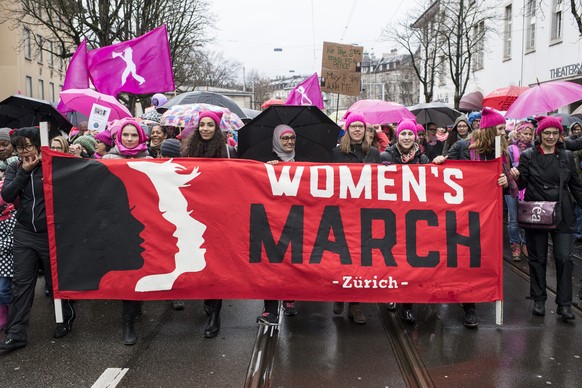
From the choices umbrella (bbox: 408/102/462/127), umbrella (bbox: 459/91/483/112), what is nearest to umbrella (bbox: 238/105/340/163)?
umbrella (bbox: 408/102/462/127)

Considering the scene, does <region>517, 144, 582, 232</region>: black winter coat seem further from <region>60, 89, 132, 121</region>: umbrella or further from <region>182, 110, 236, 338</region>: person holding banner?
<region>60, 89, 132, 121</region>: umbrella

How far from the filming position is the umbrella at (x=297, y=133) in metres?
5.93

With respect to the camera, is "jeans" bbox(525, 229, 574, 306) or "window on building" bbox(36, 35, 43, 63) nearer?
"jeans" bbox(525, 229, 574, 306)

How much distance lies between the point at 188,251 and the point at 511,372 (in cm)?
281

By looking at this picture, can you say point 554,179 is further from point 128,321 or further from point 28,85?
point 28,85

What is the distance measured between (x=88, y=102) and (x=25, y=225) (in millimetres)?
3944

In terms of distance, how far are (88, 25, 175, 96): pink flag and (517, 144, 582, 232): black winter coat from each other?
548 centimetres

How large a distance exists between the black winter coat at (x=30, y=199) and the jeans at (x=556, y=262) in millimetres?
4694

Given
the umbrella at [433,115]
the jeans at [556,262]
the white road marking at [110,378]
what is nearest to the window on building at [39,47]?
the umbrella at [433,115]

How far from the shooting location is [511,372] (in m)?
4.12

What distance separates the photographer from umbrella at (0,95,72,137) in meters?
8.52

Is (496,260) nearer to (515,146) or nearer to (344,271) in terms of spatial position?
(344,271)

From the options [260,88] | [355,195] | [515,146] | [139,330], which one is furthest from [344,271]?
[260,88]

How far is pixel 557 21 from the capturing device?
20.4 meters
